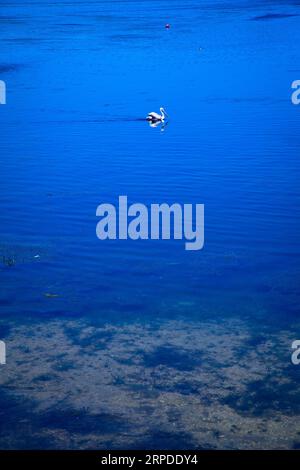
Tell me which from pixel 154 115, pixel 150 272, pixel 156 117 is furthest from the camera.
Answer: pixel 156 117

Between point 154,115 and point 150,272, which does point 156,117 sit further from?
point 150,272

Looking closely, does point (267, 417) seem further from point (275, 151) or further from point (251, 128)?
point (251, 128)

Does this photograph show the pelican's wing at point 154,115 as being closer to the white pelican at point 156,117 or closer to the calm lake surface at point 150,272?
the white pelican at point 156,117

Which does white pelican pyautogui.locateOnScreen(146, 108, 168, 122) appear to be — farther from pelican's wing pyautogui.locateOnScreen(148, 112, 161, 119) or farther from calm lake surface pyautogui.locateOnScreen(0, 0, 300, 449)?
calm lake surface pyautogui.locateOnScreen(0, 0, 300, 449)

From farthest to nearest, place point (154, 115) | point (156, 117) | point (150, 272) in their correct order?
point (156, 117)
point (154, 115)
point (150, 272)

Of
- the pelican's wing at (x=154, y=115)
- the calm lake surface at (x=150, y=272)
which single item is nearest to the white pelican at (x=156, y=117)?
the pelican's wing at (x=154, y=115)

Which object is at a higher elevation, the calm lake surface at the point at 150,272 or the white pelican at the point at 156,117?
the white pelican at the point at 156,117

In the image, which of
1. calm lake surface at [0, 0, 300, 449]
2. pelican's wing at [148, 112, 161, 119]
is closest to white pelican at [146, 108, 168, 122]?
pelican's wing at [148, 112, 161, 119]

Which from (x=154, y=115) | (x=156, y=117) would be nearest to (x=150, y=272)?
(x=154, y=115)
